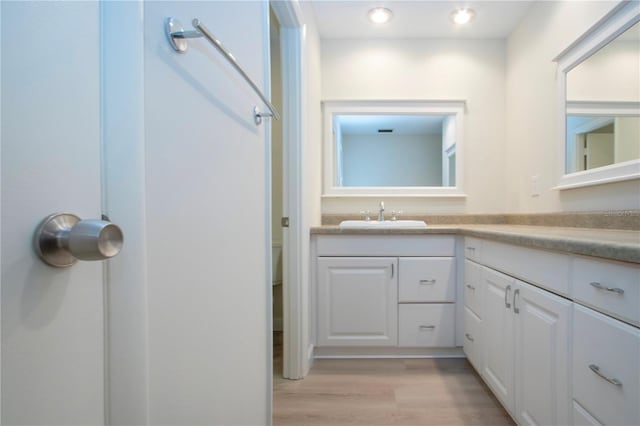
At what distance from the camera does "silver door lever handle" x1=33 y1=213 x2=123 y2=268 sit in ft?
0.87

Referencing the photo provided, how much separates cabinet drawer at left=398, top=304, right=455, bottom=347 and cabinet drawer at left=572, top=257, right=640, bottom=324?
3.51 ft

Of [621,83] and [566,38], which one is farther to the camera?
[566,38]

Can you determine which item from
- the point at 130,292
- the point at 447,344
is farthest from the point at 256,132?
the point at 447,344

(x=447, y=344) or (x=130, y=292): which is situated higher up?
(x=130, y=292)

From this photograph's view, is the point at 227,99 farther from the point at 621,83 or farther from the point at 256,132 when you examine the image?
the point at 621,83

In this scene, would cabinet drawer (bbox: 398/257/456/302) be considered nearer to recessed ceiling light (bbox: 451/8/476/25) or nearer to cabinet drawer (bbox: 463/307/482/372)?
cabinet drawer (bbox: 463/307/482/372)

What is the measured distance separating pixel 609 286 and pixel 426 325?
124cm

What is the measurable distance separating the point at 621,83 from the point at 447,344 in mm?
1592

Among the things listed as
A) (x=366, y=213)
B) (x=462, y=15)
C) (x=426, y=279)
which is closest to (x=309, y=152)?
(x=366, y=213)

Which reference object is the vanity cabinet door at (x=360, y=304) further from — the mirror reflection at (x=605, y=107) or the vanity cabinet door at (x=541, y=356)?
the mirror reflection at (x=605, y=107)

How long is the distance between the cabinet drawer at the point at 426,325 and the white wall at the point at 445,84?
0.80 metres

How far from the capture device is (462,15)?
213 centimetres

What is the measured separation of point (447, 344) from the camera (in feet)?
6.30

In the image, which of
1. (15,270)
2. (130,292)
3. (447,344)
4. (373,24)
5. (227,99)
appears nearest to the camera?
(15,270)
